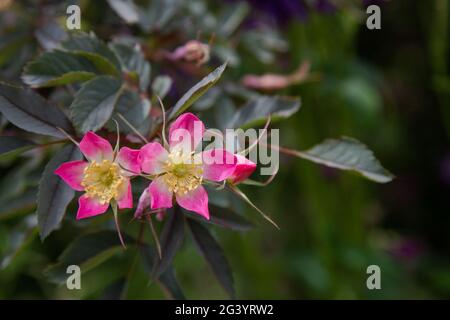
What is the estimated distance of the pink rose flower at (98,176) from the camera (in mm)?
489

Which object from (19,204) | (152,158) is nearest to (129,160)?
(152,158)

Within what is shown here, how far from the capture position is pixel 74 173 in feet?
1.65

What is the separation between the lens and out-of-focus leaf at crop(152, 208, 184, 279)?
531 mm

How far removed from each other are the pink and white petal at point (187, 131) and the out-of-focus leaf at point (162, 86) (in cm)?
13

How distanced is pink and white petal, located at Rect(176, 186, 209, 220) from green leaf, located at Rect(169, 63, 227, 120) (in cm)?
6

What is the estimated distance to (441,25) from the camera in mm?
1120

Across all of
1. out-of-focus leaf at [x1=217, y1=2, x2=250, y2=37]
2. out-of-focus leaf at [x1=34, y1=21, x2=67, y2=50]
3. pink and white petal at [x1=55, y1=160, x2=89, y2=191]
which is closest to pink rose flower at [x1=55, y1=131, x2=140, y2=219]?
pink and white petal at [x1=55, y1=160, x2=89, y2=191]

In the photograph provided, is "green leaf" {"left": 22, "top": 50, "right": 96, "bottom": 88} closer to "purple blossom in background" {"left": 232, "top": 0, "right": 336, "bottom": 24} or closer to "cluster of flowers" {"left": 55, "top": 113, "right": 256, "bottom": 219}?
"cluster of flowers" {"left": 55, "top": 113, "right": 256, "bottom": 219}

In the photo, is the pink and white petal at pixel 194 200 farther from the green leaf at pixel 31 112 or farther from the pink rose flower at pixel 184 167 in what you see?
the green leaf at pixel 31 112

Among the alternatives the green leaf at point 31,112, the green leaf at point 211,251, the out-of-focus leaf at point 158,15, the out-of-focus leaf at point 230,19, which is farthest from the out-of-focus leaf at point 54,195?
the out-of-focus leaf at point 230,19

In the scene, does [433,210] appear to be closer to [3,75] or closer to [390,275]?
[390,275]

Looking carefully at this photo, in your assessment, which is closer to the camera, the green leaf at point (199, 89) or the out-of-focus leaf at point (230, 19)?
the green leaf at point (199, 89)

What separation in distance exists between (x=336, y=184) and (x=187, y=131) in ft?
2.52
